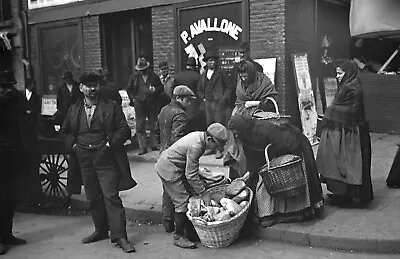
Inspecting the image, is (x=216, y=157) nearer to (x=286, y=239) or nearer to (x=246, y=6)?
(x=246, y=6)

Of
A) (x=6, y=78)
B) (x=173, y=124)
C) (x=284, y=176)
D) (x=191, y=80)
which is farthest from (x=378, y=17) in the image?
(x=191, y=80)

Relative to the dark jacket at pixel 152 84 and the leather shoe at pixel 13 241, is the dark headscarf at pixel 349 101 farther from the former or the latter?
the dark jacket at pixel 152 84

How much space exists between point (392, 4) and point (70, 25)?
11426 millimetres

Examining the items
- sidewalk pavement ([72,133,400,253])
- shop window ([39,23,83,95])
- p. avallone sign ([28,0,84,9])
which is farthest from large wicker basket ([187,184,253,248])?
p. avallone sign ([28,0,84,9])

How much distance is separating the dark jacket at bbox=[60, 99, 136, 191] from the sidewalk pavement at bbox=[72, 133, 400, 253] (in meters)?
1.06

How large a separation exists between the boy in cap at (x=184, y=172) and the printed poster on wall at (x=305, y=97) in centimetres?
468

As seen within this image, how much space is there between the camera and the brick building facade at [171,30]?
9586 mm

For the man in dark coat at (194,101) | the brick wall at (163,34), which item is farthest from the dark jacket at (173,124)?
the brick wall at (163,34)

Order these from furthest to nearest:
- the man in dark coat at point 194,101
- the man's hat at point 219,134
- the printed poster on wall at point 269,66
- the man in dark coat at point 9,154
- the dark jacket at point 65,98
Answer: the dark jacket at point 65,98 → the printed poster on wall at point 269,66 → the man in dark coat at point 194,101 → the man in dark coat at point 9,154 → the man's hat at point 219,134

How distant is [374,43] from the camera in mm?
11828

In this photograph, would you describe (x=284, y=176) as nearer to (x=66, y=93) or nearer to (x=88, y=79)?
(x=88, y=79)

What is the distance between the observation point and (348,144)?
239 inches

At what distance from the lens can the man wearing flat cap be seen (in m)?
8.93

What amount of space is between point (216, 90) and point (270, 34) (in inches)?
66.0
